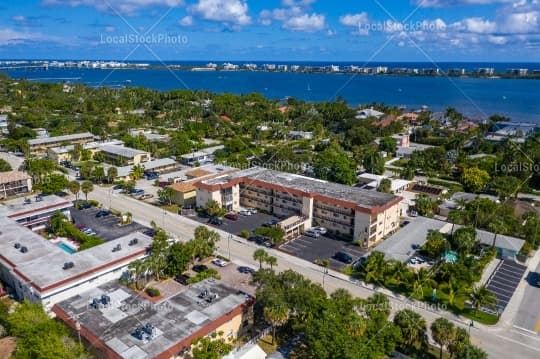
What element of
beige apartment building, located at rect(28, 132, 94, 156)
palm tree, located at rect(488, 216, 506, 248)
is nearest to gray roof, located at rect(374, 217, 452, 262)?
palm tree, located at rect(488, 216, 506, 248)

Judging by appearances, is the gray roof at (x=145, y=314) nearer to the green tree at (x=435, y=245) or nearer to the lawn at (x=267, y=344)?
the lawn at (x=267, y=344)

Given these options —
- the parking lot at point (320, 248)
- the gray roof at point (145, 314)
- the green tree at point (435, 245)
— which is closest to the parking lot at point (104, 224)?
the gray roof at point (145, 314)

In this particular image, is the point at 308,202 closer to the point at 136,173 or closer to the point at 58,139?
the point at 136,173

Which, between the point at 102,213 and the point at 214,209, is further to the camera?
the point at 102,213

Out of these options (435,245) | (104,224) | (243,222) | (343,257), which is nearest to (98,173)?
(104,224)

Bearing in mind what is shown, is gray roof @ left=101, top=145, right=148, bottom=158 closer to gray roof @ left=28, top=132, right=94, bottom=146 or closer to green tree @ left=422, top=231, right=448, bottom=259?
gray roof @ left=28, top=132, right=94, bottom=146
